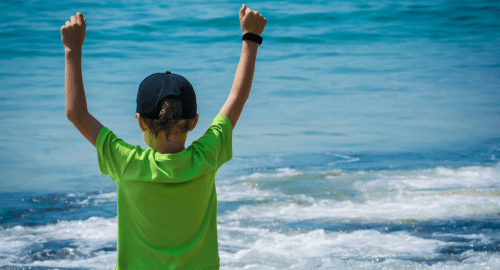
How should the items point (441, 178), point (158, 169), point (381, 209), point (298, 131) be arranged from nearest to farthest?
1. point (158, 169)
2. point (381, 209)
3. point (441, 178)
4. point (298, 131)

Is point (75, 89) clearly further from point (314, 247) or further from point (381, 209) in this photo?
point (381, 209)

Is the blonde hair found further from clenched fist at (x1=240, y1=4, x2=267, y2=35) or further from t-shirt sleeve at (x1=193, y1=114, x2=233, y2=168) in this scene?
clenched fist at (x1=240, y1=4, x2=267, y2=35)

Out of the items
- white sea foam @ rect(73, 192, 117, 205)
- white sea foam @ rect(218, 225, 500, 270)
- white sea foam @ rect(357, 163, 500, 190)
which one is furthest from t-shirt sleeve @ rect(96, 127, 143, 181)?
white sea foam @ rect(357, 163, 500, 190)

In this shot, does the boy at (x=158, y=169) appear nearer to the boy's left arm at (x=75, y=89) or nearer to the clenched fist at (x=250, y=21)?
the boy's left arm at (x=75, y=89)

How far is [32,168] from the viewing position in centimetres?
753

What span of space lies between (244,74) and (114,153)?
0.52 m

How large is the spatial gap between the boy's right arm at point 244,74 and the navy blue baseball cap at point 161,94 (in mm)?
206

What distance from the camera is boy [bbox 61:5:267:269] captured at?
1.48 m

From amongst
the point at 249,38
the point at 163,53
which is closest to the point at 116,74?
the point at 163,53

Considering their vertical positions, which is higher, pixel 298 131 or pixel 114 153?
pixel 298 131

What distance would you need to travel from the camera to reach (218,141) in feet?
5.22

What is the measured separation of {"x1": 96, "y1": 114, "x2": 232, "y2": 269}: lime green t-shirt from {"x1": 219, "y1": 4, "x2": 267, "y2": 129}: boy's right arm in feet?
0.43

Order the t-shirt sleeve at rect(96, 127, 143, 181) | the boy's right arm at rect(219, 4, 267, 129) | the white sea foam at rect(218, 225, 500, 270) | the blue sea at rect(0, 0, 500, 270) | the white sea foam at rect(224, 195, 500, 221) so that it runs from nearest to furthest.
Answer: the t-shirt sleeve at rect(96, 127, 143, 181)
the boy's right arm at rect(219, 4, 267, 129)
the white sea foam at rect(218, 225, 500, 270)
the blue sea at rect(0, 0, 500, 270)
the white sea foam at rect(224, 195, 500, 221)

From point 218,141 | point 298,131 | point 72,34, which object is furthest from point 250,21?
point 298,131
